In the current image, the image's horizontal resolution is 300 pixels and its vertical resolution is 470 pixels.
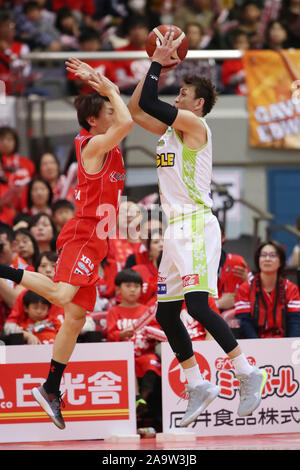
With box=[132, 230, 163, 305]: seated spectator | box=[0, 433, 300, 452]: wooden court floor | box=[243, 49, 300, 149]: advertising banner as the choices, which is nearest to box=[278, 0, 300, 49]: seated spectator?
box=[243, 49, 300, 149]: advertising banner

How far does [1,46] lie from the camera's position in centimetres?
1245

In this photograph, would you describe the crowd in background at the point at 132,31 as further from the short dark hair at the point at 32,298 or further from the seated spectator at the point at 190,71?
the short dark hair at the point at 32,298

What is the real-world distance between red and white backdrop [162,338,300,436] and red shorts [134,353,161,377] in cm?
33

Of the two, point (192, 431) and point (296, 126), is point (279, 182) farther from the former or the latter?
point (192, 431)

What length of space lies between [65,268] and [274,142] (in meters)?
6.75

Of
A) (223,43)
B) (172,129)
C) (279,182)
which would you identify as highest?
(223,43)

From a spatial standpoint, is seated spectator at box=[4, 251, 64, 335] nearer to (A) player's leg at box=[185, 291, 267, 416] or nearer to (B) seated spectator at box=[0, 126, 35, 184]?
(A) player's leg at box=[185, 291, 267, 416]

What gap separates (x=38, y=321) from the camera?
822 centimetres

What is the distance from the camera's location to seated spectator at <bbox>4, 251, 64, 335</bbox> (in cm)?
809

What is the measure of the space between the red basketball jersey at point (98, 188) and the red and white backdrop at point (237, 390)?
1771 mm

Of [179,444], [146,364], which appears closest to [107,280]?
[146,364]

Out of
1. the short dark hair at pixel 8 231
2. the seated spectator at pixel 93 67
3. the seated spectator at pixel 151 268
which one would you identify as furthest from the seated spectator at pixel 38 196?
the seated spectator at pixel 93 67

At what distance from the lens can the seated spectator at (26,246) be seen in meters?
8.96

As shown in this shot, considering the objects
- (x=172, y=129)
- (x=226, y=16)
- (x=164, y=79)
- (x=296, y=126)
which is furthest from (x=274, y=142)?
(x=172, y=129)
